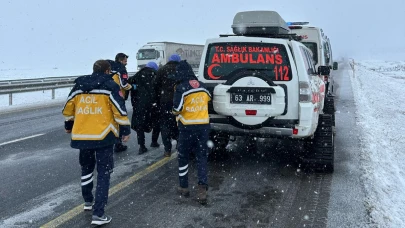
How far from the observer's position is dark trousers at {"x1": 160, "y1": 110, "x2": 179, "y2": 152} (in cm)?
717

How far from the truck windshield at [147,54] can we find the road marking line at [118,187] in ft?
90.0

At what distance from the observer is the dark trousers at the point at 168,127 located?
7.17m

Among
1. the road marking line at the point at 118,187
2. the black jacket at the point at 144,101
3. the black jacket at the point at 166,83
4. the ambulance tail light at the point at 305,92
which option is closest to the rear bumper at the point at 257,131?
the ambulance tail light at the point at 305,92

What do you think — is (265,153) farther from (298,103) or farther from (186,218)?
(186,218)

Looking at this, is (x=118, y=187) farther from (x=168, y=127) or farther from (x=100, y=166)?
(x=168, y=127)

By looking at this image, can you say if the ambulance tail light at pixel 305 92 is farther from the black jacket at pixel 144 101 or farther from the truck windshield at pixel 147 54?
the truck windshield at pixel 147 54

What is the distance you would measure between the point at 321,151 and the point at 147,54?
29450 mm

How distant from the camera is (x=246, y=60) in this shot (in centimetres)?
635

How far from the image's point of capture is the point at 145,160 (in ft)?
23.7

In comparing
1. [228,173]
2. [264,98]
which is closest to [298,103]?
[264,98]

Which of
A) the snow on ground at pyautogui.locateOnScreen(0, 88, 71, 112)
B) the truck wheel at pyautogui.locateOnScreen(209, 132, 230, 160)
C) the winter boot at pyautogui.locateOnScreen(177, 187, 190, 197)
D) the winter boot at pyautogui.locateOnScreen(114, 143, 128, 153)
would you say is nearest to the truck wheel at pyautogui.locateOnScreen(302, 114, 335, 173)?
the truck wheel at pyautogui.locateOnScreen(209, 132, 230, 160)

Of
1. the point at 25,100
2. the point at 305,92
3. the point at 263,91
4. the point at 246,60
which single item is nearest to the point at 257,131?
the point at 263,91

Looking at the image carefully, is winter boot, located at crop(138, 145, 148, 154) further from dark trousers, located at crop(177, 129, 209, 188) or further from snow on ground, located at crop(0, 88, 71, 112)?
snow on ground, located at crop(0, 88, 71, 112)

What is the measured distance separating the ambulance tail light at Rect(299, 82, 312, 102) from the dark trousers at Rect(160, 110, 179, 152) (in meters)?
2.35
